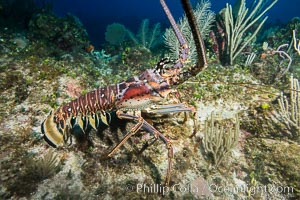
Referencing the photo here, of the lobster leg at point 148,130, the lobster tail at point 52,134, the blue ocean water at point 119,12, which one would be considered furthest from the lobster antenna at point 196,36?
the blue ocean water at point 119,12

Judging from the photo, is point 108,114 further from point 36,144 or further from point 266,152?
point 266,152

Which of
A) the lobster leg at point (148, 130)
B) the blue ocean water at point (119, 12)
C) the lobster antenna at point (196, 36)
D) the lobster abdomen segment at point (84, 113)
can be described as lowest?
the lobster leg at point (148, 130)

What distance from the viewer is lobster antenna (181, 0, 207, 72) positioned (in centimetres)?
193

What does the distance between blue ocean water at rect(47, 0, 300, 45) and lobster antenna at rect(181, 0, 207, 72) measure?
50.5 feet

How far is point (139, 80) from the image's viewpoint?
13.5 feet

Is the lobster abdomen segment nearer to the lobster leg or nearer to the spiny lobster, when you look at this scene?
the spiny lobster

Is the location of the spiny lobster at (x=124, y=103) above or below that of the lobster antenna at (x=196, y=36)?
below

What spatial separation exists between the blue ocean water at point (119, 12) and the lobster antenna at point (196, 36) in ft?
50.5

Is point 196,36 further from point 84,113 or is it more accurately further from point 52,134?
point 52,134

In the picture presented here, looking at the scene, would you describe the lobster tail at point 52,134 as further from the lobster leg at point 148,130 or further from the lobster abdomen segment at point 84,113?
the lobster leg at point 148,130

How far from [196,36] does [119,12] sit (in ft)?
152

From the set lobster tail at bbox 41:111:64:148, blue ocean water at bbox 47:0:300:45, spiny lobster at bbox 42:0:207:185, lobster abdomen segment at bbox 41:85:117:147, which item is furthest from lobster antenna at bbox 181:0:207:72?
blue ocean water at bbox 47:0:300:45

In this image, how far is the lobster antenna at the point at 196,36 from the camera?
75.9 inches

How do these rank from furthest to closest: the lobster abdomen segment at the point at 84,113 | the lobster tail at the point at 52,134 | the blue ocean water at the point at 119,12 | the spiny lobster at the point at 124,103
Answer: the blue ocean water at the point at 119,12
the lobster abdomen segment at the point at 84,113
the lobster tail at the point at 52,134
the spiny lobster at the point at 124,103
